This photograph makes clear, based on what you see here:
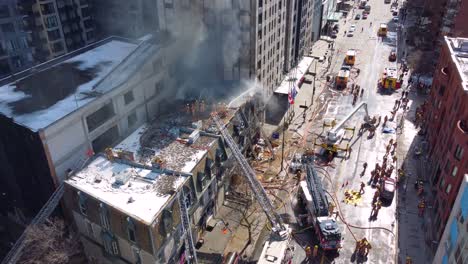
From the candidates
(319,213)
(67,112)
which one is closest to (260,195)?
(319,213)

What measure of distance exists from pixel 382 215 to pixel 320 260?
909 centimetres

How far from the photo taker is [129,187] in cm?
2909

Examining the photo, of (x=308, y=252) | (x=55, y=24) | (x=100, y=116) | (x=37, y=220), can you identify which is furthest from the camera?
(x=55, y=24)

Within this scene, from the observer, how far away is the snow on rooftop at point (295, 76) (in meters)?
53.6

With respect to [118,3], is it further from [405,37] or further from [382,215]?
[405,37]

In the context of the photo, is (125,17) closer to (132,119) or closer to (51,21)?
(51,21)

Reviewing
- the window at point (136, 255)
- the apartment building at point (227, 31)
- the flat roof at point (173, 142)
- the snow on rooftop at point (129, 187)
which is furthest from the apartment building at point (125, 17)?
the window at point (136, 255)

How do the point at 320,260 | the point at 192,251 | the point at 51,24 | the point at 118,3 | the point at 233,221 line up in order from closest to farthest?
1. the point at 192,251
2. the point at 320,260
3. the point at 233,221
4. the point at 51,24
5. the point at 118,3

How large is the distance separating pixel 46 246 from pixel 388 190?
3159cm

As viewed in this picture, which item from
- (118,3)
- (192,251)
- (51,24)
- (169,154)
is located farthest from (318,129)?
(51,24)

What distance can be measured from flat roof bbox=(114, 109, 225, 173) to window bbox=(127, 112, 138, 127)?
1154mm

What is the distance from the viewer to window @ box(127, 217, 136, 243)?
25.6 meters

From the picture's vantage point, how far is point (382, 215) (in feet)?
120

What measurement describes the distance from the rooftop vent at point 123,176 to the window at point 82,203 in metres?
2.70
